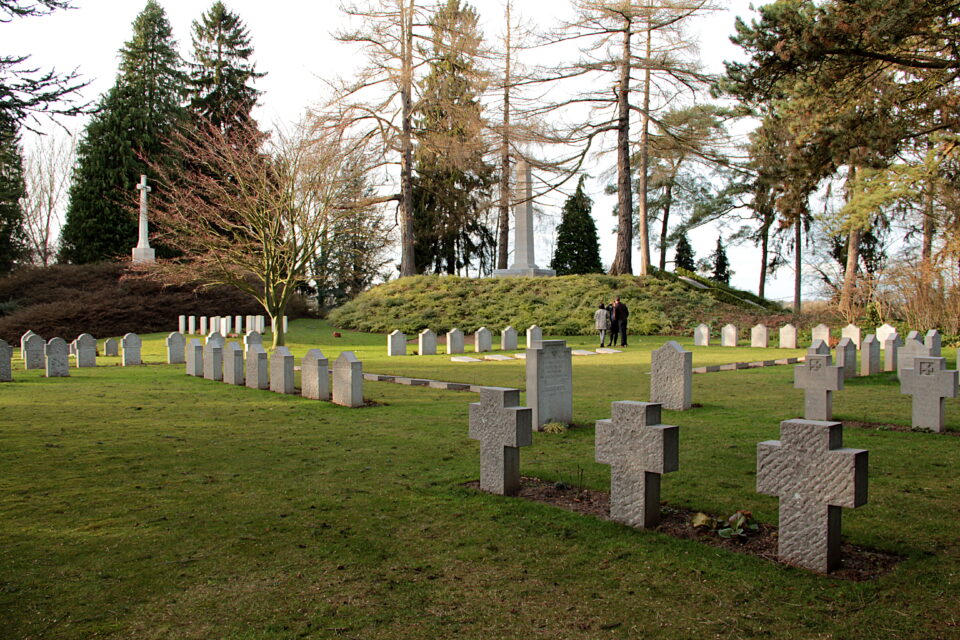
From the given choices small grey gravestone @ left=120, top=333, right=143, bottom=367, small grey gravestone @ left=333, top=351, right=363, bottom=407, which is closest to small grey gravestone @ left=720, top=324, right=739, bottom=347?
small grey gravestone @ left=333, top=351, right=363, bottom=407

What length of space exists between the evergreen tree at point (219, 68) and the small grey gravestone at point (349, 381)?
38.7 meters

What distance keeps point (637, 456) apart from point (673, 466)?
0.22m

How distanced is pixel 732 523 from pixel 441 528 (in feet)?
5.96

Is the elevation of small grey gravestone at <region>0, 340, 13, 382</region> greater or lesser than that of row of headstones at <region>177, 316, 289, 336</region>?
lesser

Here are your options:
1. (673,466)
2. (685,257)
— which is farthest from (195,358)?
(685,257)

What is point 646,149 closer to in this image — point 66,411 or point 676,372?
point 676,372

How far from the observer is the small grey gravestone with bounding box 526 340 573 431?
7.75 metres

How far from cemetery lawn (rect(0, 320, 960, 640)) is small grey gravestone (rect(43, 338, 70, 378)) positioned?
6485 mm

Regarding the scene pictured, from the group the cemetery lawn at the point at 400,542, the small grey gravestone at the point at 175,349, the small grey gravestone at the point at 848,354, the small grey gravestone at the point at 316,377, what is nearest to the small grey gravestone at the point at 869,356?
the small grey gravestone at the point at 848,354

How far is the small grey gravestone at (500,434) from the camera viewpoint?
4.98 meters

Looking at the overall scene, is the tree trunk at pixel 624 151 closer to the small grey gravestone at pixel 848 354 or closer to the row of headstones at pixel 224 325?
the row of headstones at pixel 224 325

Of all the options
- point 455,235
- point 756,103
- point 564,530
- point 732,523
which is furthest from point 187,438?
point 455,235

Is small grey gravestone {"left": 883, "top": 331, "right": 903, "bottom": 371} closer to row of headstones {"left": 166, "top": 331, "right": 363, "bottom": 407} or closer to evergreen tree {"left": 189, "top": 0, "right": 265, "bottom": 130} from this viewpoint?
row of headstones {"left": 166, "top": 331, "right": 363, "bottom": 407}

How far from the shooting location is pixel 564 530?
4.35m
